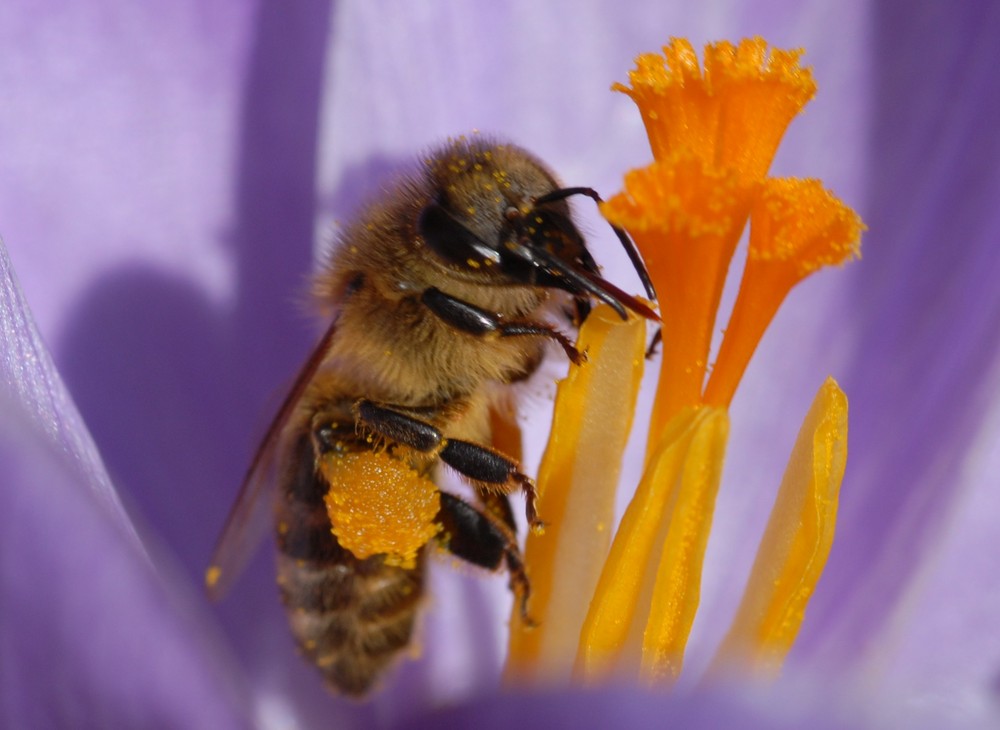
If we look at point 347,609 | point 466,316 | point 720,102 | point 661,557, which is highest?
point 720,102

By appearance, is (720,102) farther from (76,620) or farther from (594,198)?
(76,620)

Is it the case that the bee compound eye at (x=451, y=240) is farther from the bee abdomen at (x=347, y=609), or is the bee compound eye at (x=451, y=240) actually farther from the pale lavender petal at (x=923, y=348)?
the pale lavender petal at (x=923, y=348)

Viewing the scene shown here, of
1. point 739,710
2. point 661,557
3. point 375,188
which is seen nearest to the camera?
point 739,710

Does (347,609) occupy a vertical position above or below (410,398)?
A: below

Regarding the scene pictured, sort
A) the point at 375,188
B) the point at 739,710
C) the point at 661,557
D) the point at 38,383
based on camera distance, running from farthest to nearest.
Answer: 1. the point at 375,188
2. the point at 661,557
3. the point at 38,383
4. the point at 739,710

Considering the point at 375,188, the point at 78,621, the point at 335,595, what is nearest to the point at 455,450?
the point at 335,595

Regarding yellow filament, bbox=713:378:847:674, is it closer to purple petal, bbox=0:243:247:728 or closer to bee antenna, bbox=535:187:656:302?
bee antenna, bbox=535:187:656:302

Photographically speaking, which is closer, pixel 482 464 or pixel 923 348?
pixel 482 464

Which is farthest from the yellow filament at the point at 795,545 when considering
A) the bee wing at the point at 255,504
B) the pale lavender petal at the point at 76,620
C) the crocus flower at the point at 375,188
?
the pale lavender petal at the point at 76,620
